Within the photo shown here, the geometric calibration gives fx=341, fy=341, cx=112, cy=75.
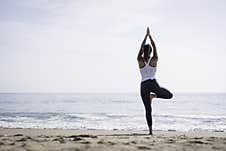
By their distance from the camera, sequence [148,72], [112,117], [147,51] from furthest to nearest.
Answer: [112,117] < [147,51] < [148,72]

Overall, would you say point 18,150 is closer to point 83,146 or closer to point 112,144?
point 83,146

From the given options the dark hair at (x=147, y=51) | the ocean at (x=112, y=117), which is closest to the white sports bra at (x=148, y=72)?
the dark hair at (x=147, y=51)

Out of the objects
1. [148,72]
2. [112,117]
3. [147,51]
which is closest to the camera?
[148,72]

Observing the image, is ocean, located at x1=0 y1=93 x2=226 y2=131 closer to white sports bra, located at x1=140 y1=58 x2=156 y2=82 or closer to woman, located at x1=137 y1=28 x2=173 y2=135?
woman, located at x1=137 y1=28 x2=173 y2=135

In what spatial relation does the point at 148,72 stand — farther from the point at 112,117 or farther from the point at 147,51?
the point at 112,117

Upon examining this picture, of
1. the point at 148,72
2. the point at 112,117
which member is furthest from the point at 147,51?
the point at 112,117

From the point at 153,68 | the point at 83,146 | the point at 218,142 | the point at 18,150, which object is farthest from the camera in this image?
the point at 153,68

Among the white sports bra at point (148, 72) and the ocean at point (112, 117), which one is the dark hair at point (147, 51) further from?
the ocean at point (112, 117)

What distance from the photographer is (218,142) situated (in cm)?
577

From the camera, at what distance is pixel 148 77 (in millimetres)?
6984

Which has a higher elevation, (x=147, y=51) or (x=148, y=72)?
(x=147, y=51)

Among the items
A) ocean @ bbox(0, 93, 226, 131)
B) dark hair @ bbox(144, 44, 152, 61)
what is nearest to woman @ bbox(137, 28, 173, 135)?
dark hair @ bbox(144, 44, 152, 61)

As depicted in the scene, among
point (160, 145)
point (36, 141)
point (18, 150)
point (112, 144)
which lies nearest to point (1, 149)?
point (18, 150)

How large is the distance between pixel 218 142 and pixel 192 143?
0.58 m
